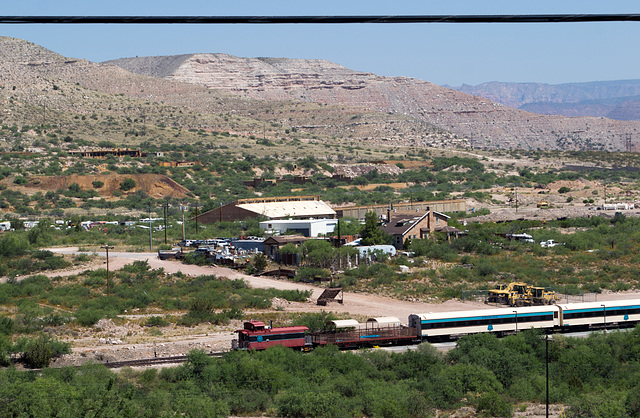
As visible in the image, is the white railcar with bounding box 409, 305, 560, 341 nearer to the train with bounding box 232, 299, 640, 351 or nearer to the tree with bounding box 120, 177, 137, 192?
the train with bounding box 232, 299, 640, 351

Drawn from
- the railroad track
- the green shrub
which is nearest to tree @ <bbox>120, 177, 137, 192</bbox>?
the green shrub

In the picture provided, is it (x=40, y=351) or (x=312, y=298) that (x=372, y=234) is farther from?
(x=40, y=351)

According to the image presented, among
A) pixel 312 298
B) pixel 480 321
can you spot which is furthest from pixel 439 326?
pixel 312 298

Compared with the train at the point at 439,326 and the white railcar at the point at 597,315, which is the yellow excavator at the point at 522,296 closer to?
the white railcar at the point at 597,315

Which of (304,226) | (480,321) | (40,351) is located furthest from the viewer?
(304,226)

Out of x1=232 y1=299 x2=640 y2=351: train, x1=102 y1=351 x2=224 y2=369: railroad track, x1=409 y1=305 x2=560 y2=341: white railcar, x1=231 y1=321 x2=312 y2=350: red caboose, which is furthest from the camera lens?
x1=409 y1=305 x2=560 y2=341: white railcar

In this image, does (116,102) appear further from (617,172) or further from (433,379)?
(433,379)

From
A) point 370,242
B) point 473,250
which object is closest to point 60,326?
point 370,242
